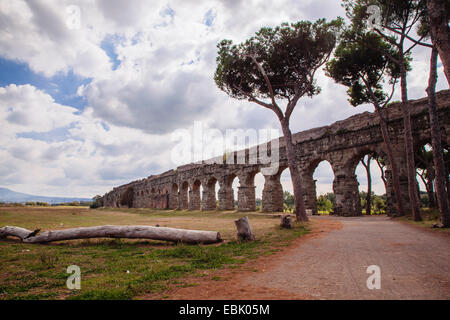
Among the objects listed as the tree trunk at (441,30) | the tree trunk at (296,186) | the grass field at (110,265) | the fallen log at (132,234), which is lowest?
the grass field at (110,265)

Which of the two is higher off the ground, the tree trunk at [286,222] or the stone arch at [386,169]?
the stone arch at [386,169]

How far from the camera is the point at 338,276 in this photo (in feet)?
11.2

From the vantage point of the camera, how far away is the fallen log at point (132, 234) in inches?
244

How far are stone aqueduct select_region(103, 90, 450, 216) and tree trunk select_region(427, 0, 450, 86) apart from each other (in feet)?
28.7

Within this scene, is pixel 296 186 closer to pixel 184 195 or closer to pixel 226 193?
pixel 226 193

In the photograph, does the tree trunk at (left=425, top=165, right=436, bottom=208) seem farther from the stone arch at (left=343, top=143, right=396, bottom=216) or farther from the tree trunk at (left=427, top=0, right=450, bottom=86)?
the tree trunk at (left=427, top=0, right=450, bottom=86)

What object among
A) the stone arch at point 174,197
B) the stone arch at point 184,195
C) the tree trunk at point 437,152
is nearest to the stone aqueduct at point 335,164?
the stone arch at point 184,195

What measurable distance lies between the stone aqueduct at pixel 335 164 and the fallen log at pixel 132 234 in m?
12.5

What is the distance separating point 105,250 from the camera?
574 centimetres

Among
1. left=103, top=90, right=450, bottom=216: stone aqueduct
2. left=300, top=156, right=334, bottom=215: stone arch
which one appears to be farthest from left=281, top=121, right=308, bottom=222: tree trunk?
left=300, top=156, right=334, bottom=215: stone arch

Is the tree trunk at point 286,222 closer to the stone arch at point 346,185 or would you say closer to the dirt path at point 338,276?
the dirt path at point 338,276

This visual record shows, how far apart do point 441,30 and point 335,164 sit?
12375mm
